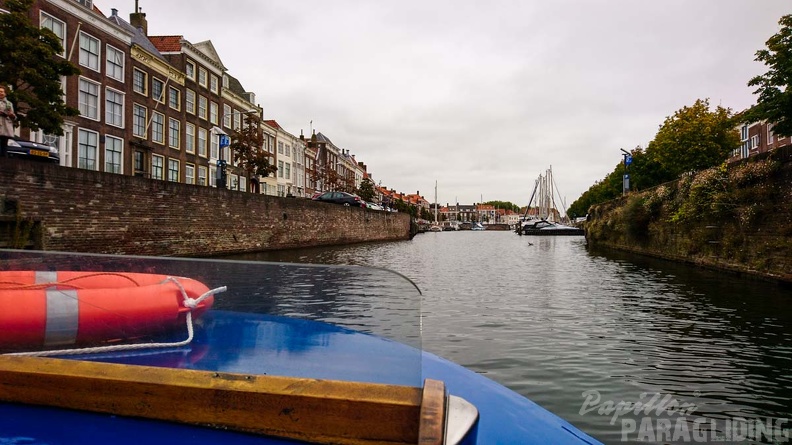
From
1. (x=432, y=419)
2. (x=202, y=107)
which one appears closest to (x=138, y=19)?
(x=202, y=107)

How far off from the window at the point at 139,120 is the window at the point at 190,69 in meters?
5.42

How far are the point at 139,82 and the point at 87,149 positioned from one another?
18.3 feet

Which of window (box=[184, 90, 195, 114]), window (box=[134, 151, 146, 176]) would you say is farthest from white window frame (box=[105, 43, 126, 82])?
window (box=[184, 90, 195, 114])

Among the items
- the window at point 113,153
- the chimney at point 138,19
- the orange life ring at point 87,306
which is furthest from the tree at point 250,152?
the orange life ring at point 87,306

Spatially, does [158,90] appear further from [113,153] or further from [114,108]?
[113,153]

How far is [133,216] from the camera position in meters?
16.6

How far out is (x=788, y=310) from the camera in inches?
341

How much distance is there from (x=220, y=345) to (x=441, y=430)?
1274 millimetres

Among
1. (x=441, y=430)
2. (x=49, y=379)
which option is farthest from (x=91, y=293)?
(x=441, y=430)

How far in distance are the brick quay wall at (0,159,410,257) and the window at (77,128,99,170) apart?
21.6 feet

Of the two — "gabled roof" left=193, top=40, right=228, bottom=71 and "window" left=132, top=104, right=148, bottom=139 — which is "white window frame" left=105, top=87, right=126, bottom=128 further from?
"gabled roof" left=193, top=40, right=228, bottom=71

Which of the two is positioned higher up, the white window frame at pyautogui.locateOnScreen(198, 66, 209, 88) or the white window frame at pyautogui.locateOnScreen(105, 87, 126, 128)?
the white window frame at pyautogui.locateOnScreen(198, 66, 209, 88)

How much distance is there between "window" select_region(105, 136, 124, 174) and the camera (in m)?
23.8

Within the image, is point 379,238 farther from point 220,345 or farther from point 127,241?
point 220,345
